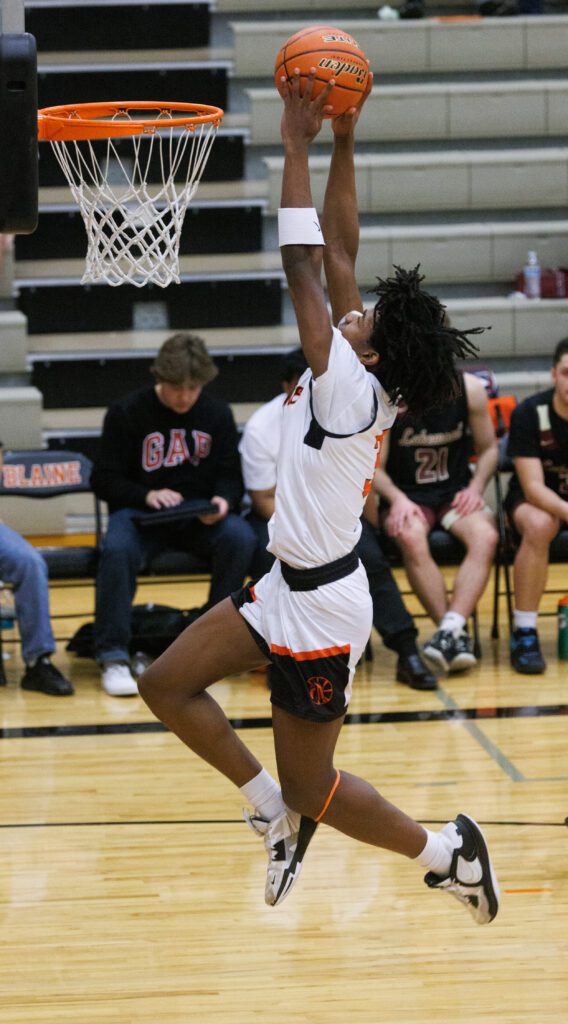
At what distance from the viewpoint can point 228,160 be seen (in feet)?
32.6

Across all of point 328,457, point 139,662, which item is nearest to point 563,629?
point 139,662

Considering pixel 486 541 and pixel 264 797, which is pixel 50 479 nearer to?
pixel 486 541

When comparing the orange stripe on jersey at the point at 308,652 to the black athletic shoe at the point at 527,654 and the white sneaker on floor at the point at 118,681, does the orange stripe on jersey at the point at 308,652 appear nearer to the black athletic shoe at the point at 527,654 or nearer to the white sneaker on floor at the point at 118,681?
the white sneaker on floor at the point at 118,681

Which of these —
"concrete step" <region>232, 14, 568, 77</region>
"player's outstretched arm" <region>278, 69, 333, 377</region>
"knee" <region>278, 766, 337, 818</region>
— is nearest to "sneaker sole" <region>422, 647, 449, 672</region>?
"knee" <region>278, 766, 337, 818</region>

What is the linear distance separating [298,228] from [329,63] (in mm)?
Answer: 461

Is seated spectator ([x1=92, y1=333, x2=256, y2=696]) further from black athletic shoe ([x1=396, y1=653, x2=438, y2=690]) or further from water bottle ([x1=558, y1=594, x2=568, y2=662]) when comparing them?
water bottle ([x1=558, y1=594, x2=568, y2=662])

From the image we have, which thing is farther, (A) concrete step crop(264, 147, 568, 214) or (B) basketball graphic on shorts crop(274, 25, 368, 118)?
(A) concrete step crop(264, 147, 568, 214)

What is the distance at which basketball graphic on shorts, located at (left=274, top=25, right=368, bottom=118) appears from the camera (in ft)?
11.2

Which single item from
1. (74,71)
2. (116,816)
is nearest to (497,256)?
(74,71)

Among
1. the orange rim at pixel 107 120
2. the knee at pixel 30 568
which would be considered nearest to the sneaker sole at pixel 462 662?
the knee at pixel 30 568

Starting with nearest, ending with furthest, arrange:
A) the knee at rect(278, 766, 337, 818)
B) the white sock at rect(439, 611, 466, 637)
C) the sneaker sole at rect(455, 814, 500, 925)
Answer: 1. the knee at rect(278, 766, 337, 818)
2. the sneaker sole at rect(455, 814, 500, 925)
3. the white sock at rect(439, 611, 466, 637)

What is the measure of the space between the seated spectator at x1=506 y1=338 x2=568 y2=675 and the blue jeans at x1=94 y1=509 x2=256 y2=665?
4.10 feet

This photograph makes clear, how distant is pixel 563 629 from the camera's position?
6500mm

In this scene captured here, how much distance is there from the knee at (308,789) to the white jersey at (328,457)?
537mm
